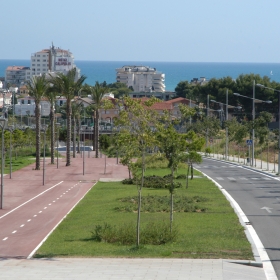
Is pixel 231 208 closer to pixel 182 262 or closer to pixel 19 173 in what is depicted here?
pixel 182 262

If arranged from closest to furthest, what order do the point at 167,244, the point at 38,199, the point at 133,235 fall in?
1. the point at 167,244
2. the point at 133,235
3. the point at 38,199

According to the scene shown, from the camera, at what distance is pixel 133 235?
23.6 meters

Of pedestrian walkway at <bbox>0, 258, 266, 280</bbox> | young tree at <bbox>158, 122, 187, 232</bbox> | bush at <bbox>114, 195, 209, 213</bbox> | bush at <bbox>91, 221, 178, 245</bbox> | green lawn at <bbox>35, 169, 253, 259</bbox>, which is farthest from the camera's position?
bush at <bbox>114, 195, 209, 213</bbox>

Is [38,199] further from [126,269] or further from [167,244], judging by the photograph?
[126,269]

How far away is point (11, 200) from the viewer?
38969mm

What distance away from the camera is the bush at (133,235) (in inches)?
917

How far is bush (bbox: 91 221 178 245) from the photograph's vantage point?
23.3 m

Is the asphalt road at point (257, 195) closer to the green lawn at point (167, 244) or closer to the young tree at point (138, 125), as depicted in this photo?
the green lawn at point (167, 244)

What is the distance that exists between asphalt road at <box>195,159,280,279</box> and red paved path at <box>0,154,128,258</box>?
8.06 metres

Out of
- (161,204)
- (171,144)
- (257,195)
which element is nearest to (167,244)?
(171,144)

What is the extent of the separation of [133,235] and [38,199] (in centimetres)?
1671

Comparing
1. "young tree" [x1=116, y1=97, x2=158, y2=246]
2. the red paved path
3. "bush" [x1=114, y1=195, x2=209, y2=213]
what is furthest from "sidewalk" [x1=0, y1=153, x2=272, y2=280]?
"bush" [x1=114, y1=195, x2=209, y2=213]

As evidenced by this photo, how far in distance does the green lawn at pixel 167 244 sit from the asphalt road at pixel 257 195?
87cm

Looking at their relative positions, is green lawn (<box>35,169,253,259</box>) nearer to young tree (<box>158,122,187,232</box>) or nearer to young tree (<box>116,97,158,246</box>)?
young tree (<box>116,97,158,246</box>)
